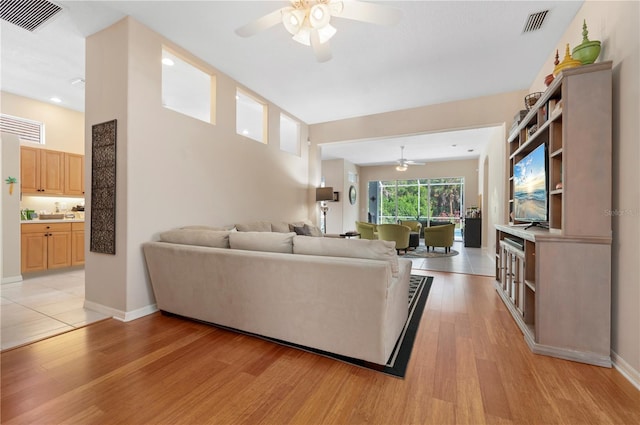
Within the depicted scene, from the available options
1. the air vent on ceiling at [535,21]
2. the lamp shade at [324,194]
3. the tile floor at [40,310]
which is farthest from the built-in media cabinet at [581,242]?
the lamp shade at [324,194]

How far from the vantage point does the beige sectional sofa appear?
179 centimetres

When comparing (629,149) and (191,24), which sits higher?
(191,24)

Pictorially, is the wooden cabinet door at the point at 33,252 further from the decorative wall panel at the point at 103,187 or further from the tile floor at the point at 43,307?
the decorative wall panel at the point at 103,187

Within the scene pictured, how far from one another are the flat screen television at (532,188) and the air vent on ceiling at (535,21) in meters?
1.29

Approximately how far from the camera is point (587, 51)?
205 cm

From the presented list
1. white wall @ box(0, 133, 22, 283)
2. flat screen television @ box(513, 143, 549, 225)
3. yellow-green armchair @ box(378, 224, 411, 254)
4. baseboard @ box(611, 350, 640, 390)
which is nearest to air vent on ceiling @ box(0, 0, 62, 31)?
white wall @ box(0, 133, 22, 283)

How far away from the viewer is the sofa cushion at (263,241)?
7.30 ft

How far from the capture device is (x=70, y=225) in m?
4.81

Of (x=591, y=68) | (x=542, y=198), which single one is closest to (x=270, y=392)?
(x=542, y=198)

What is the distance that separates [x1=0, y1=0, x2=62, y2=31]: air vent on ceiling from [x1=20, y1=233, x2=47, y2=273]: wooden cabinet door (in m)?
3.16

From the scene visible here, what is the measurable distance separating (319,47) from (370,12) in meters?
0.55

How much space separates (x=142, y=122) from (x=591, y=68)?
151 inches

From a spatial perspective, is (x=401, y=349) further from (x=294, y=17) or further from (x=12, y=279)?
(x=12, y=279)

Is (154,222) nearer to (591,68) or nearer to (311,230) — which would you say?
(311,230)
